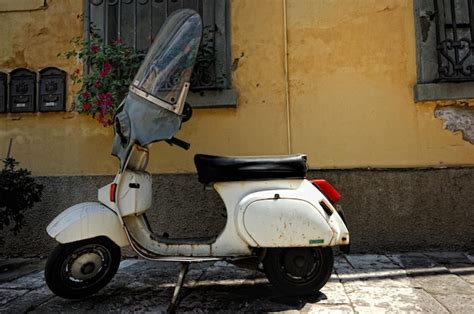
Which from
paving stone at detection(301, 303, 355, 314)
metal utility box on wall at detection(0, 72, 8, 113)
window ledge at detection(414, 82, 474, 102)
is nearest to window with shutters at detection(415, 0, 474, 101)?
window ledge at detection(414, 82, 474, 102)

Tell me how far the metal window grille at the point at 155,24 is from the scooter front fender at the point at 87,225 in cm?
212

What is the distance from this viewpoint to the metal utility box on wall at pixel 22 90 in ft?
16.3

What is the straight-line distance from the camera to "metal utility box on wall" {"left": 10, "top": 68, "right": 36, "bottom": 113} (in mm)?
4973

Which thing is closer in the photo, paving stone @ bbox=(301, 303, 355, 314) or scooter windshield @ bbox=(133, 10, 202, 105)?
paving stone @ bbox=(301, 303, 355, 314)

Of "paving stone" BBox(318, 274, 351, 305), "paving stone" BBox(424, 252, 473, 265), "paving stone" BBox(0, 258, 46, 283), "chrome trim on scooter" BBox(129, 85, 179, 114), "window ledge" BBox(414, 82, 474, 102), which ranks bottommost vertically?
"paving stone" BBox(318, 274, 351, 305)

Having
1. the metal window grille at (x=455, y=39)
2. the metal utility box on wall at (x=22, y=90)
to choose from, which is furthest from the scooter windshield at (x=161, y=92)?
the metal window grille at (x=455, y=39)

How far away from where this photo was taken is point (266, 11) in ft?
16.1

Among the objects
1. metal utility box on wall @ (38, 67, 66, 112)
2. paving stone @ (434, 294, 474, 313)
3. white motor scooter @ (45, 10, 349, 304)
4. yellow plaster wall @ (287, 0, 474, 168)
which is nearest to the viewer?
paving stone @ (434, 294, 474, 313)

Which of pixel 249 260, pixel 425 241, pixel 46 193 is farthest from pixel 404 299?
pixel 46 193

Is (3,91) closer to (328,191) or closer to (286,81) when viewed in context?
(286,81)

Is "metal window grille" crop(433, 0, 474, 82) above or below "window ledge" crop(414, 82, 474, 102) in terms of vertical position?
above

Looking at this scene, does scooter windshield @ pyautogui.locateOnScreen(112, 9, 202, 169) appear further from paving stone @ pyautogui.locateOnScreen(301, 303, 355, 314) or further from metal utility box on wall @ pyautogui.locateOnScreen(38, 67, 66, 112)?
metal utility box on wall @ pyautogui.locateOnScreen(38, 67, 66, 112)

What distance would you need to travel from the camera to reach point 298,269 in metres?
3.15

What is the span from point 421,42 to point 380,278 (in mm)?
2835
